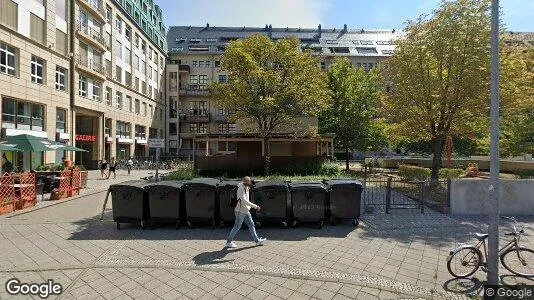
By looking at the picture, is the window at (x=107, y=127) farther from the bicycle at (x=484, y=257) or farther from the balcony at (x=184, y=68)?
the bicycle at (x=484, y=257)

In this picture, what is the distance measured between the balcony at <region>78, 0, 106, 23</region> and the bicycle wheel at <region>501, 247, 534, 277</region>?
33.7 metres

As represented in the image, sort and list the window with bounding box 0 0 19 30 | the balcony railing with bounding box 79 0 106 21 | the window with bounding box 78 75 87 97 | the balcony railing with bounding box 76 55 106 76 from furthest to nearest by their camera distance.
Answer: the balcony railing with bounding box 79 0 106 21 → the window with bounding box 78 75 87 97 → the balcony railing with bounding box 76 55 106 76 → the window with bounding box 0 0 19 30

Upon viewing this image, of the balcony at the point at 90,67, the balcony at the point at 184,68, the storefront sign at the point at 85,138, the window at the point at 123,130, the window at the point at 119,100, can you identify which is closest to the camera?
the balcony at the point at 90,67

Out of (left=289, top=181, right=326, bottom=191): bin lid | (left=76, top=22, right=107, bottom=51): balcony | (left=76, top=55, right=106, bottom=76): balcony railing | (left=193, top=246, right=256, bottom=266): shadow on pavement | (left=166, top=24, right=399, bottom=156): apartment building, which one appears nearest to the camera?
(left=193, top=246, right=256, bottom=266): shadow on pavement

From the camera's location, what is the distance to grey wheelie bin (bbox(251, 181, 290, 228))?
26.5ft

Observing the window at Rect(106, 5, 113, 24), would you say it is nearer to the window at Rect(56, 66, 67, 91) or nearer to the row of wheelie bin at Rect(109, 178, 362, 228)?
the window at Rect(56, 66, 67, 91)

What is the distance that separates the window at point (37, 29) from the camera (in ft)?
73.1

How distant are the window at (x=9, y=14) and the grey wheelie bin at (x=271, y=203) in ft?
70.4

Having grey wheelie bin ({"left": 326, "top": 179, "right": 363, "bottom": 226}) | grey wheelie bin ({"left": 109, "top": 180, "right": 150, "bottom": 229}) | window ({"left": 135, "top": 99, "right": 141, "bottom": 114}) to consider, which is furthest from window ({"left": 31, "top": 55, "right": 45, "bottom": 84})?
grey wheelie bin ({"left": 326, "top": 179, "right": 363, "bottom": 226})

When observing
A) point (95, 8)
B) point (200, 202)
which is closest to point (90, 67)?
point (95, 8)

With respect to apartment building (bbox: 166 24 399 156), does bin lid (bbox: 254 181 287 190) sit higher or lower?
lower

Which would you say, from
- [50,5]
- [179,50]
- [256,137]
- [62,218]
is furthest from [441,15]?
[179,50]

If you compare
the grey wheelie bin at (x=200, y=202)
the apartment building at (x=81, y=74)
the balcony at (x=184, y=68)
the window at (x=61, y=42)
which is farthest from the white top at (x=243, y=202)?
the balcony at (x=184, y=68)

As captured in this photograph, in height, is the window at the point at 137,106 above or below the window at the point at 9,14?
below
